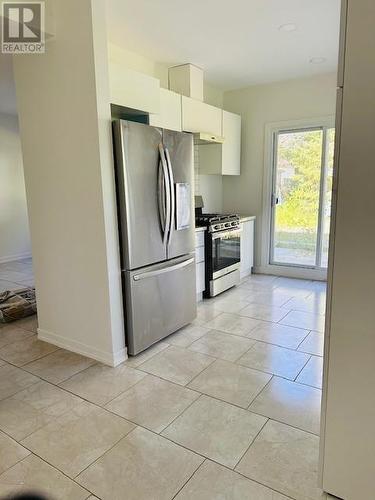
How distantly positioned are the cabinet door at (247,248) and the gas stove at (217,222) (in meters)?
0.35

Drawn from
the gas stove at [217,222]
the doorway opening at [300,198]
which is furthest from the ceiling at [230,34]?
the gas stove at [217,222]

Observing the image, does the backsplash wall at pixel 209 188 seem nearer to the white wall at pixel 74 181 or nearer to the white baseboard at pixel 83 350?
the white wall at pixel 74 181

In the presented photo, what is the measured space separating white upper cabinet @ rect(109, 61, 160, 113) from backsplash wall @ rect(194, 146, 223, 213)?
1.61m

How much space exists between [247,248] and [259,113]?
1.94m

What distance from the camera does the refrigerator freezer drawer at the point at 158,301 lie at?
268 cm

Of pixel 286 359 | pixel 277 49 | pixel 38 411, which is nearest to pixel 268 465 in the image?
pixel 286 359

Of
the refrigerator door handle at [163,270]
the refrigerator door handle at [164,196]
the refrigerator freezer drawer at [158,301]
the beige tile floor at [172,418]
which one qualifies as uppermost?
the refrigerator door handle at [164,196]

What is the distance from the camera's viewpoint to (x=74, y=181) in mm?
2559

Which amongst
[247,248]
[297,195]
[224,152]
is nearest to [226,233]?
[247,248]

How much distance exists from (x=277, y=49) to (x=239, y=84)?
129cm

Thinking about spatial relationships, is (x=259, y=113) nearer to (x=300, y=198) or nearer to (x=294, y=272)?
(x=300, y=198)

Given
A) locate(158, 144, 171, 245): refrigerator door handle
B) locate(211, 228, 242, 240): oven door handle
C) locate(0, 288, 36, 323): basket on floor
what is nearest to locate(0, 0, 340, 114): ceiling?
locate(158, 144, 171, 245): refrigerator door handle

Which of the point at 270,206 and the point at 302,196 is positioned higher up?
the point at 302,196

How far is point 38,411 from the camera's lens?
2.11 metres
